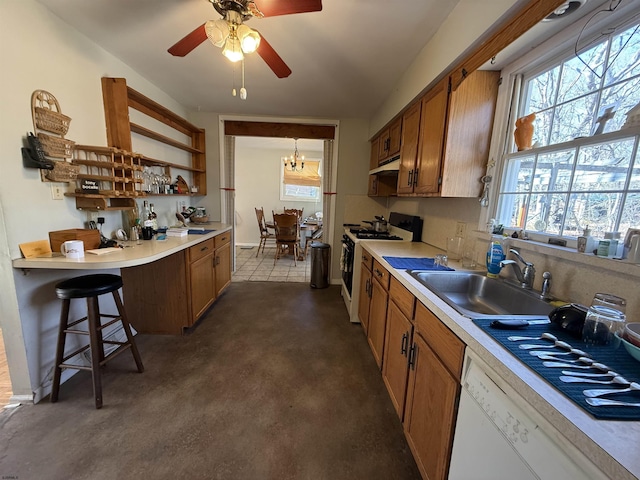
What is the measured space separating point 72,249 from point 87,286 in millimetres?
247

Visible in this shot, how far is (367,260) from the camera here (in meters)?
2.39

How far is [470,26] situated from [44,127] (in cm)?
258

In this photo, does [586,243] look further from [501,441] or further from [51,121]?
[51,121]

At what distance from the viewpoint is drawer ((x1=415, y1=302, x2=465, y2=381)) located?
0.94m

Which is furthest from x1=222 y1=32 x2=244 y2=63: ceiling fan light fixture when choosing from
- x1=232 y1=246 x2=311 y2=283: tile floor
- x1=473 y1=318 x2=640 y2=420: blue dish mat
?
x1=232 y1=246 x2=311 y2=283: tile floor

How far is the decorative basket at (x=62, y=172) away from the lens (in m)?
1.63

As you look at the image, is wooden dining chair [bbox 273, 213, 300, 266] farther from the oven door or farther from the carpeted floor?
the carpeted floor

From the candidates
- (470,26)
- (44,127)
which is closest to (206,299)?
(44,127)

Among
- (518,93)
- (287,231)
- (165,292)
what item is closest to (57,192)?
(165,292)

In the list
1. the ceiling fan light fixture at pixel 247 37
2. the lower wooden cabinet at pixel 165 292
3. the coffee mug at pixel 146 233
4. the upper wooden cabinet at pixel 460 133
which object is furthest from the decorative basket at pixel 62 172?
the upper wooden cabinet at pixel 460 133

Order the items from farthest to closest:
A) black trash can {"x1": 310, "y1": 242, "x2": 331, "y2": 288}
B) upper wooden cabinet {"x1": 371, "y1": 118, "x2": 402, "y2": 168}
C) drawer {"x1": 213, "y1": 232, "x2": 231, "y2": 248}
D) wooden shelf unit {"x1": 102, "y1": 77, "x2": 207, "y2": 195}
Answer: black trash can {"x1": 310, "y1": 242, "x2": 331, "y2": 288} < drawer {"x1": 213, "y1": 232, "x2": 231, "y2": 248} < upper wooden cabinet {"x1": 371, "y1": 118, "x2": 402, "y2": 168} < wooden shelf unit {"x1": 102, "y1": 77, "x2": 207, "y2": 195}

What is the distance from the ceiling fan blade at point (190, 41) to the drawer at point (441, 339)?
196cm

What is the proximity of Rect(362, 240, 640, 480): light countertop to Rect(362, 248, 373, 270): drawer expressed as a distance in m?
1.30

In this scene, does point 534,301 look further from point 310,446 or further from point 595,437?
point 310,446
